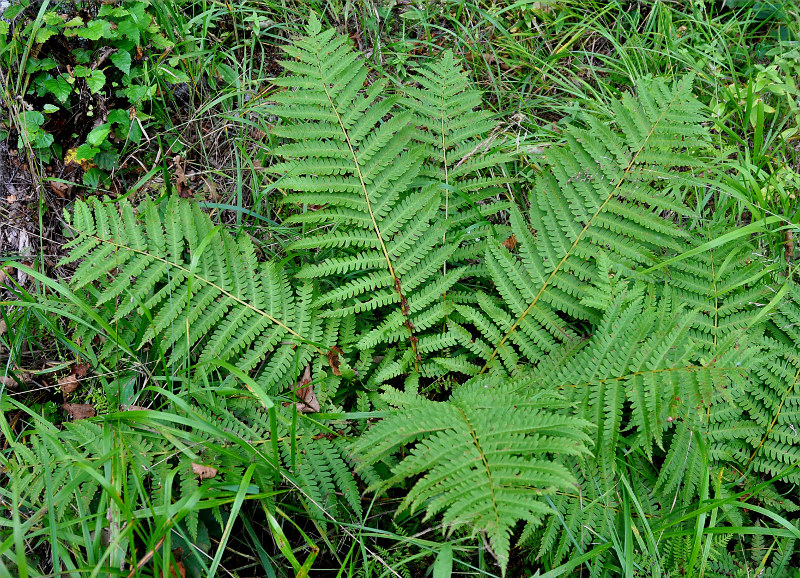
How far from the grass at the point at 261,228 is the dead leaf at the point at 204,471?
0.14 feet

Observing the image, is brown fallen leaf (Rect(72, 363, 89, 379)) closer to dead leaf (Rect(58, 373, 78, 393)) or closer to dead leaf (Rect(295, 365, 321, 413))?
dead leaf (Rect(58, 373, 78, 393))

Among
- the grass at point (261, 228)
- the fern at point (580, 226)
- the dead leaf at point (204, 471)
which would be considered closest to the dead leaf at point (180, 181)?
the grass at point (261, 228)

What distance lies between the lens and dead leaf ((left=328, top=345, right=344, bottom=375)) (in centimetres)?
257

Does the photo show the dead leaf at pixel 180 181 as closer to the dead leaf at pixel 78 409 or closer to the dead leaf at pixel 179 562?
the dead leaf at pixel 78 409

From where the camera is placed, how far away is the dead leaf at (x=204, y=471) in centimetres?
223

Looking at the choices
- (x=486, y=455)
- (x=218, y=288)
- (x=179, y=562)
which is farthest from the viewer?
(x=218, y=288)

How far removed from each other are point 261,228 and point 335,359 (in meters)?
0.90

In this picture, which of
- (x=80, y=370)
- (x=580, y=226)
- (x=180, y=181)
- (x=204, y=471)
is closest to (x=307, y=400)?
(x=204, y=471)

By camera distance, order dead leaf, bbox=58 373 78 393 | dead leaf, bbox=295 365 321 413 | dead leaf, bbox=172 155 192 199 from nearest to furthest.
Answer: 1. dead leaf, bbox=295 365 321 413
2. dead leaf, bbox=58 373 78 393
3. dead leaf, bbox=172 155 192 199

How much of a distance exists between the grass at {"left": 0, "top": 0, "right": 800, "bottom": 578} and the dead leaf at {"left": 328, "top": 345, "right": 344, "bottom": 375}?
25 centimetres

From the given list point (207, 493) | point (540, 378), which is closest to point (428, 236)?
point (540, 378)

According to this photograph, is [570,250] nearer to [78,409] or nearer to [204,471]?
[204,471]

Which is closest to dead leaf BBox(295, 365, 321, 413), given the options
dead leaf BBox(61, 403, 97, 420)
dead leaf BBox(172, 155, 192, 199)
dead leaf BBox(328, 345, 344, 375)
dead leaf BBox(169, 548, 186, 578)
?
dead leaf BBox(328, 345, 344, 375)

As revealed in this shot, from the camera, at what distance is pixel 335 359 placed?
258 centimetres
